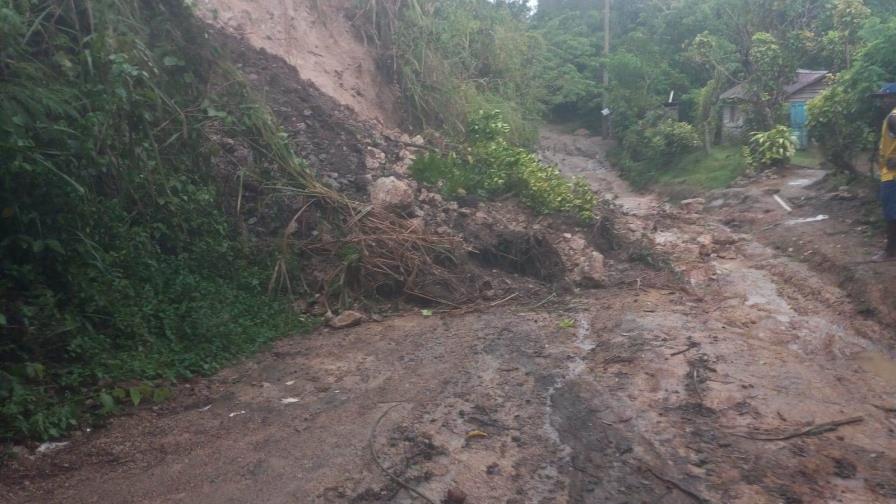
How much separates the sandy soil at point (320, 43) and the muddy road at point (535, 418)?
509cm

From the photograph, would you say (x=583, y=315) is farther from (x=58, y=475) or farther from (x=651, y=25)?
(x=651, y=25)

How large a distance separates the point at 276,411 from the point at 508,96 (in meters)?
11.7

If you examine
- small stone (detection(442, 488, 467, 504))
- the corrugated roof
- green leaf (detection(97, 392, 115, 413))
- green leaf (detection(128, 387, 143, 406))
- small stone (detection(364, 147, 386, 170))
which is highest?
the corrugated roof

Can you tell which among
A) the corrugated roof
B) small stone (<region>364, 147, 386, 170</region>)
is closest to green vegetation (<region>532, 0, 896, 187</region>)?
the corrugated roof

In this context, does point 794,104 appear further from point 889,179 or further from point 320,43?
point 320,43

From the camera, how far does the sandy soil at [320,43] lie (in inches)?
429

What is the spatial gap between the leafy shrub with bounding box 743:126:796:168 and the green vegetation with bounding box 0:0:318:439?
10.8 m

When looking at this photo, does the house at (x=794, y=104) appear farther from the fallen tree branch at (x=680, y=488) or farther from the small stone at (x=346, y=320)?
the fallen tree branch at (x=680, y=488)

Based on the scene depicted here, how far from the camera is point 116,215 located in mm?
5988

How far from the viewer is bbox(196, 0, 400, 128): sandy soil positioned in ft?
35.8

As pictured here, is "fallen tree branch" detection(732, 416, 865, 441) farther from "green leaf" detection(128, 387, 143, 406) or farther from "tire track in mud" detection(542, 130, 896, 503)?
"green leaf" detection(128, 387, 143, 406)

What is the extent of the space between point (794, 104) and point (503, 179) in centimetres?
1121

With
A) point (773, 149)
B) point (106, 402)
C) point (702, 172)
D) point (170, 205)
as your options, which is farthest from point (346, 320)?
point (702, 172)

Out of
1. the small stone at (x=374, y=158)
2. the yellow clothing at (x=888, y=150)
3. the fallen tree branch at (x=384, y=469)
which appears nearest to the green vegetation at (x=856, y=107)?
the yellow clothing at (x=888, y=150)
